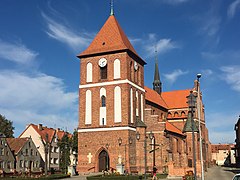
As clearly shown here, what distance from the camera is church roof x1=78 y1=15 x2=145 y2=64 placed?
4284cm

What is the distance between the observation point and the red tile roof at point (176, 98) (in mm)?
60938

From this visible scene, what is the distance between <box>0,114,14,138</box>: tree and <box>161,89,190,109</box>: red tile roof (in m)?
37.7

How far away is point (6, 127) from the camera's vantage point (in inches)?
3071

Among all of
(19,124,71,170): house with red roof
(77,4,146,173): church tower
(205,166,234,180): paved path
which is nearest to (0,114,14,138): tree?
(19,124,71,170): house with red roof

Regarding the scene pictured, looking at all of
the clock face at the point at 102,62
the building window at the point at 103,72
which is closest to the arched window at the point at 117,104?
the building window at the point at 103,72

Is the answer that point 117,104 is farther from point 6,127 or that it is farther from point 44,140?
point 6,127

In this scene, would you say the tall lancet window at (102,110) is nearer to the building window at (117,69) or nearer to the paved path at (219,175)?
the building window at (117,69)

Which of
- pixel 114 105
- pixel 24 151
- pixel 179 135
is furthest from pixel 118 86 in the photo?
pixel 24 151

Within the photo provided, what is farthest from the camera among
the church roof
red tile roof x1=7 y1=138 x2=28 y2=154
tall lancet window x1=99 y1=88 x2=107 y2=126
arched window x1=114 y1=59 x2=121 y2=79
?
red tile roof x1=7 y1=138 x2=28 y2=154

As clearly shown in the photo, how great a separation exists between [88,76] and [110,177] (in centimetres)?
1708

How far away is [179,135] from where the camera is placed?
1954 inches

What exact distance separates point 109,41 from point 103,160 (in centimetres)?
1550

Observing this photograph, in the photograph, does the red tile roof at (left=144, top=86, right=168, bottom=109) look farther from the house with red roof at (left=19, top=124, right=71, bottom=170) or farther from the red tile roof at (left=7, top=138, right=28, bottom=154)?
the red tile roof at (left=7, top=138, right=28, bottom=154)

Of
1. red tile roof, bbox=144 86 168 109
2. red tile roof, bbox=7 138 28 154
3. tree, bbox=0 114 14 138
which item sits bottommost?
red tile roof, bbox=7 138 28 154
